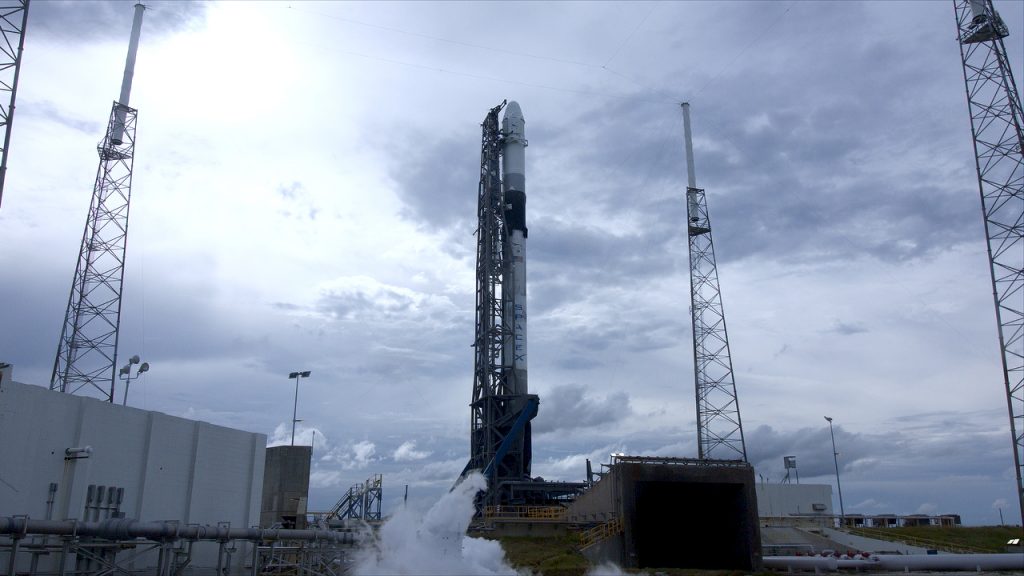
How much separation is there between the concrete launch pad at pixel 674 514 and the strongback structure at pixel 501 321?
344 inches

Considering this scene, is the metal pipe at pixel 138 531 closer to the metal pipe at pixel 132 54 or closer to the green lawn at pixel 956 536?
the metal pipe at pixel 132 54

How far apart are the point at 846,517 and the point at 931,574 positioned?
34.9 m

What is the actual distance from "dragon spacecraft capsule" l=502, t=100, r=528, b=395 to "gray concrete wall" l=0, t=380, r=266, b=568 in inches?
951

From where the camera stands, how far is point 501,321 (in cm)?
6475

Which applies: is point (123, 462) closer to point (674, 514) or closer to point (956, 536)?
point (674, 514)

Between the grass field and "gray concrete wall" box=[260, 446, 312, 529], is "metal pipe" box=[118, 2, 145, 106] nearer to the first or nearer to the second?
"gray concrete wall" box=[260, 446, 312, 529]

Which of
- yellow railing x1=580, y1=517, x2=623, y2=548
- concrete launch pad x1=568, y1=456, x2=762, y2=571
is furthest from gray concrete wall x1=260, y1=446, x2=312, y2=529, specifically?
yellow railing x1=580, y1=517, x2=623, y2=548

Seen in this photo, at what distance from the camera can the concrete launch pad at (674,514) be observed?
146ft

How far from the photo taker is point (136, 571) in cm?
3253

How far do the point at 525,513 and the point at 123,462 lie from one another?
96.1 ft

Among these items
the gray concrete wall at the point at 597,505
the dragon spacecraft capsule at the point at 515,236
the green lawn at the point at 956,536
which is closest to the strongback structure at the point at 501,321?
the dragon spacecraft capsule at the point at 515,236


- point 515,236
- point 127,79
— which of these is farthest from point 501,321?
point 127,79

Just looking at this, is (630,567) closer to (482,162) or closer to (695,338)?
(695,338)

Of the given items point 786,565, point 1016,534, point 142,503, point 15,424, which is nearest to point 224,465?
point 142,503
